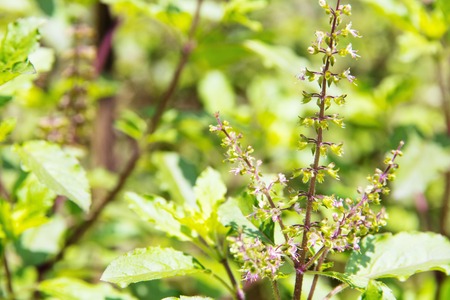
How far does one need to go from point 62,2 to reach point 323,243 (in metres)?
1.53

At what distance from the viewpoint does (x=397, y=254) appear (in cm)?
103

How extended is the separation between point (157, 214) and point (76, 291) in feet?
0.87

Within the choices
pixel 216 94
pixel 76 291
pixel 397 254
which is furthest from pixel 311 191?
pixel 216 94

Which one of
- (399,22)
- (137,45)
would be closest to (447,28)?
(399,22)

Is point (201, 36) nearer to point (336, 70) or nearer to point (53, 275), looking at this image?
point (53, 275)

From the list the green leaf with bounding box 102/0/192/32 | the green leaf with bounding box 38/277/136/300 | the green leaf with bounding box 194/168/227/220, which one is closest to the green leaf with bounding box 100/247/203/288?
the green leaf with bounding box 194/168/227/220

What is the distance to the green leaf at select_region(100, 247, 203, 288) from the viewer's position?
36.2 inches

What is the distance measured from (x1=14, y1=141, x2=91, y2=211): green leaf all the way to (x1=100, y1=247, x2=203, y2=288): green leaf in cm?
13

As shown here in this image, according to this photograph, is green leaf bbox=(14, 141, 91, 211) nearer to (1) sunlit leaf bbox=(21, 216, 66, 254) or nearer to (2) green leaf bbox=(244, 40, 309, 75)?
(1) sunlit leaf bbox=(21, 216, 66, 254)

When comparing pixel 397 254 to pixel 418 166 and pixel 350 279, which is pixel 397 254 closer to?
pixel 350 279

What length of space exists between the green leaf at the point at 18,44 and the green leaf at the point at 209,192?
1.28 feet

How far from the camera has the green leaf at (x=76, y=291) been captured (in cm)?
117

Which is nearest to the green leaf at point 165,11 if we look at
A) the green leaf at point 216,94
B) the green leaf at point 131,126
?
the green leaf at point 131,126

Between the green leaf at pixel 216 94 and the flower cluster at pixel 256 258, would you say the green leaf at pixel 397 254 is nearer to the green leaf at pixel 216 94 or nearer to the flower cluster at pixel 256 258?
the flower cluster at pixel 256 258
